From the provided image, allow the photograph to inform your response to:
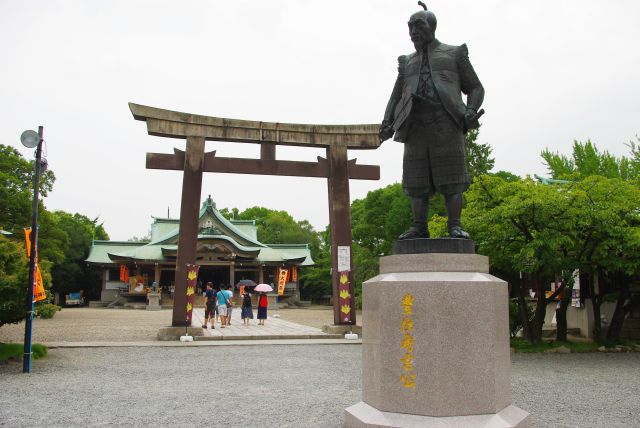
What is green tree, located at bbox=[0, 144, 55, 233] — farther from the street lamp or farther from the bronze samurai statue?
the bronze samurai statue

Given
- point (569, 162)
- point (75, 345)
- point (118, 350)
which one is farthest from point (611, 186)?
point (569, 162)

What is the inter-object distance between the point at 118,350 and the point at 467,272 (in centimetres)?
910

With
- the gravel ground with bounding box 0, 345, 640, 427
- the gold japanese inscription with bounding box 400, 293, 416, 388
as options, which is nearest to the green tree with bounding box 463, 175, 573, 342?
the gravel ground with bounding box 0, 345, 640, 427

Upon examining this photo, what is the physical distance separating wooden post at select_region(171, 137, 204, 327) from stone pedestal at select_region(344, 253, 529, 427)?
9239 millimetres

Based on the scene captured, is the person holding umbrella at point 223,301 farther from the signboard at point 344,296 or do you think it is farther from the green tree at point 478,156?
the green tree at point 478,156

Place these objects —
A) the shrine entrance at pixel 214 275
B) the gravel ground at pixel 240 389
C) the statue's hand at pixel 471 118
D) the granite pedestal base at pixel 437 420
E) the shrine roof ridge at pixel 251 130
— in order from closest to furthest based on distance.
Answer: the granite pedestal base at pixel 437 420 < the statue's hand at pixel 471 118 < the gravel ground at pixel 240 389 < the shrine roof ridge at pixel 251 130 < the shrine entrance at pixel 214 275

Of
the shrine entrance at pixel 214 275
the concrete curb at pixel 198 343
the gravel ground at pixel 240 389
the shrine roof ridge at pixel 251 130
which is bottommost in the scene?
the concrete curb at pixel 198 343

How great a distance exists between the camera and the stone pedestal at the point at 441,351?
418 cm

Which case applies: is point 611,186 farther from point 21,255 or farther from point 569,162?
point 569,162

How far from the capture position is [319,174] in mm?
14633

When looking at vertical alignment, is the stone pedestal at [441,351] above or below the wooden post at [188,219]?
below

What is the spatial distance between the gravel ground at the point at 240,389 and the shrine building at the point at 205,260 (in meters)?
24.4

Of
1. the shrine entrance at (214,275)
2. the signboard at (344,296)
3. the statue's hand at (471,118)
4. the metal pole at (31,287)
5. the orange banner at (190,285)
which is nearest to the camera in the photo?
the statue's hand at (471,118)

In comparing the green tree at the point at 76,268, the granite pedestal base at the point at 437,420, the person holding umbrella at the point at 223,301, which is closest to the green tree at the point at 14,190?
the person holding umbrella at the point at 223,301
